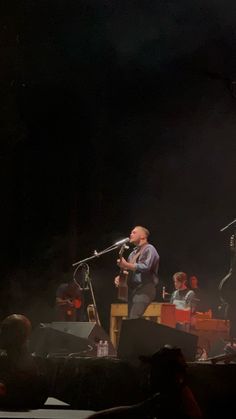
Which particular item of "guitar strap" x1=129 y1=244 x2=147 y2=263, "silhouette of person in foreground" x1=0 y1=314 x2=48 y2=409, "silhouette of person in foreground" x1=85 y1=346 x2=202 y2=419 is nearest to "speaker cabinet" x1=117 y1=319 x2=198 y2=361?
"silhouette of person in foreground" x1=0 y1=314 x2=48 y2=409

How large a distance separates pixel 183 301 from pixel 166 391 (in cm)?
719

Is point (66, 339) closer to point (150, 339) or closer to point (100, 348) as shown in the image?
point (100, 348)

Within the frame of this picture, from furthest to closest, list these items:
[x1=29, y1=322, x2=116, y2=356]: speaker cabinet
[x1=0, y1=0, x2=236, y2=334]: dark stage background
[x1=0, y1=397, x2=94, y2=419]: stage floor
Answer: [x1=0, y1=0, x2=236, y2=334]: dark stage background < [x1=29, y1=322, x2=116, y2=356]: speaker cabinet < [x1=0, y1=397, x2=94, y2=419]: stage floor

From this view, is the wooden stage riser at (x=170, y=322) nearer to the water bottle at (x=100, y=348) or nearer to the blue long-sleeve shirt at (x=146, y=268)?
the blue long-sleeve shirt at (x=146, y=268)

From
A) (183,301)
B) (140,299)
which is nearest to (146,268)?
(140,299)

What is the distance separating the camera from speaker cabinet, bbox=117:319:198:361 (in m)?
5.01

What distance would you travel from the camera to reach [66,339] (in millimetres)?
6273

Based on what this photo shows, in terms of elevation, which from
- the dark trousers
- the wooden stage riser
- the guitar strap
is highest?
the guitar strap

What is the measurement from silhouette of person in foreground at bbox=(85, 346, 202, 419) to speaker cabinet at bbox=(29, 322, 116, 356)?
300 centimetres

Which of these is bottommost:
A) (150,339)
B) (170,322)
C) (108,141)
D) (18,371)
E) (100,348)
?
(18,371)

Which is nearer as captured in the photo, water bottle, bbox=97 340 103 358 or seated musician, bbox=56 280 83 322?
water bottle, bbox=97 340 103 358

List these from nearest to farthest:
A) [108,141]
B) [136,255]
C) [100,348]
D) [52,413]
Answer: [52,413]
[100,348]
[136,255]
[108,141]

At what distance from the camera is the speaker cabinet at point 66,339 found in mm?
6245

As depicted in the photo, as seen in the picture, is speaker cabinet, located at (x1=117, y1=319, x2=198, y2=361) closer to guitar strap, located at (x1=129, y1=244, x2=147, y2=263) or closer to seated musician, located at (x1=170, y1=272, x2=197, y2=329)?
guitar strap, located at (x1=129, y1=244, x2=147, y2=263)
